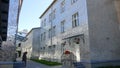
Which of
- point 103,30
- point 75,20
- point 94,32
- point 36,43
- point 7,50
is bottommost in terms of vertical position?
point 7,50

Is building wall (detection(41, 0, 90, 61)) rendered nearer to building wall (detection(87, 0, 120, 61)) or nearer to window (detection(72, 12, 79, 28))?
window (detection(72, 12, 79, 28))

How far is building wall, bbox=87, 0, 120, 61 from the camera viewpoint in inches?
573

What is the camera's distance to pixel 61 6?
22266 millimetres

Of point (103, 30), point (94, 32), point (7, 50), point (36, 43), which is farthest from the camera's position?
point (36, 43)

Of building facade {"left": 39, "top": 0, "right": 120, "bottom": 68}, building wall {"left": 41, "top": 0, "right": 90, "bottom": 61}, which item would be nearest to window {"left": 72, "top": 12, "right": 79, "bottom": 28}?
building facade {"left": 39, "top": 0, "right": 120, "bottom": 68}

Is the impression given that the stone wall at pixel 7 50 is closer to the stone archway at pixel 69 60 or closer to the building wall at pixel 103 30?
the building wall at pixel 103 30

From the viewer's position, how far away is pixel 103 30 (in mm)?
15109

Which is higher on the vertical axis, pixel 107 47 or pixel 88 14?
pixel 88 14

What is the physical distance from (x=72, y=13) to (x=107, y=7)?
4061 mm

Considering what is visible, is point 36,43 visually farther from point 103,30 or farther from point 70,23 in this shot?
point 103,30

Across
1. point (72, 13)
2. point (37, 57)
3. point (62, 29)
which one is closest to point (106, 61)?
point (72, 13)

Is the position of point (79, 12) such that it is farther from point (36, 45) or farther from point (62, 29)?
point (36, 45)

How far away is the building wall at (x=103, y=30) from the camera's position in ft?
47.8

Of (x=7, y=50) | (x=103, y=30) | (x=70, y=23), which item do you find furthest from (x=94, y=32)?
(x=7, y=50)
